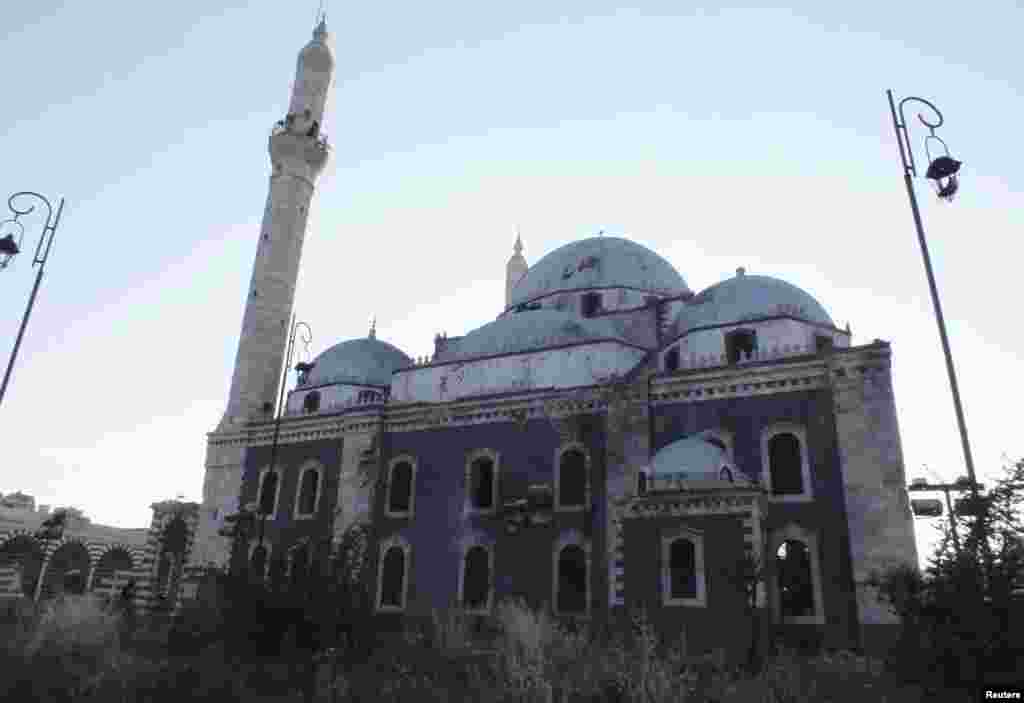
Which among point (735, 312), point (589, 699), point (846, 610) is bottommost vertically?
point (589, 699)

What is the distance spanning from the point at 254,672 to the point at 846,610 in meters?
11.6

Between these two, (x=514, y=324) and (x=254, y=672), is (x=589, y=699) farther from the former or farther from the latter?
(x=514, y=324)

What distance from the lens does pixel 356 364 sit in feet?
88.8

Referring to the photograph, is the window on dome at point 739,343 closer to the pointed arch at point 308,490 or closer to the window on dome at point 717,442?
the window on dome at point 717,442

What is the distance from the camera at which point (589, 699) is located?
9680 mm

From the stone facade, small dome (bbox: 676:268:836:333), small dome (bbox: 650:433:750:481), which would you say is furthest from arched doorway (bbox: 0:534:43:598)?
small dome (bbox: 676:268:836:333)

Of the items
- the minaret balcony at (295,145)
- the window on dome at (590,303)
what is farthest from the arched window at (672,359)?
the minaret balcony at (295,145)

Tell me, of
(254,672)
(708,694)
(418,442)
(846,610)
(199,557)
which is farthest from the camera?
(199,557)

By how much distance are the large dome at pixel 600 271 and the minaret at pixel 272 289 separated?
8.95m

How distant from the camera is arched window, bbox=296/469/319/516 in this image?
77.4 feet

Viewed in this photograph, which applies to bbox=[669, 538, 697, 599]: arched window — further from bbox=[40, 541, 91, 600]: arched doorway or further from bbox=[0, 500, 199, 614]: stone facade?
bbox=[40, 541, 91, 600]: arched doorway

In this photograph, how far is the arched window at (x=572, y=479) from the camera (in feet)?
63.5

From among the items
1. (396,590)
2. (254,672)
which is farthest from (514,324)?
(254,672)

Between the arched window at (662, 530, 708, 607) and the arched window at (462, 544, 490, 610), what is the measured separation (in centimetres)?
518
